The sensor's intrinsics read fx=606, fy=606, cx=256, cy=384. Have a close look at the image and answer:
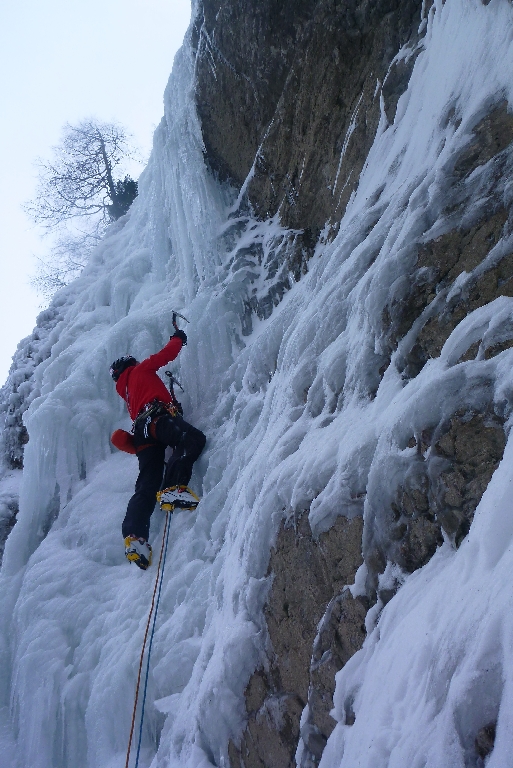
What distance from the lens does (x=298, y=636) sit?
2.38 meters

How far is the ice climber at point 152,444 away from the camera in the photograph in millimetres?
4199

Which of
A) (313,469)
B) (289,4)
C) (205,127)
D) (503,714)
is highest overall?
(205,127)

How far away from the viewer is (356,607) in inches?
79.5

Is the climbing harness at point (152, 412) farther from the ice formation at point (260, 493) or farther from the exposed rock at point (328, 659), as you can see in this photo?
the exposed rock at point (328, 659)

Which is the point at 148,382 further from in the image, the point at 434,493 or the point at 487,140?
the point at 434,493

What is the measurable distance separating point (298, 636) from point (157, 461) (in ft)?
8.33

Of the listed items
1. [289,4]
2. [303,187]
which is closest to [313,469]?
[303,187]

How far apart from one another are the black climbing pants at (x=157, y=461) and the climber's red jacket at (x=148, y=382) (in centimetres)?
24

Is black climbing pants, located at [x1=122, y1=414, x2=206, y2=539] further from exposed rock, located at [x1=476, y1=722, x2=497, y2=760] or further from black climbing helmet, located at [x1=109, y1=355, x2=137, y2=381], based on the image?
exposed rock, located at [x1=476, y1=722, x2=497, y2=760]

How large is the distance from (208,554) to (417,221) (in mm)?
2299

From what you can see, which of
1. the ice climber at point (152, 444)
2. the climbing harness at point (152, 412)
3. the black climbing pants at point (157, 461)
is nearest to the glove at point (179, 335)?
the ice climber at point (152, 444)

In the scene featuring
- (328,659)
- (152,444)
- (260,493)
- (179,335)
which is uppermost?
(179,335)

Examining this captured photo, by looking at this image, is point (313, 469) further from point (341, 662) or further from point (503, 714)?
point (503, 714)

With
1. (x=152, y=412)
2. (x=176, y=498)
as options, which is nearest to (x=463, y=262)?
(x=176, y=498)
